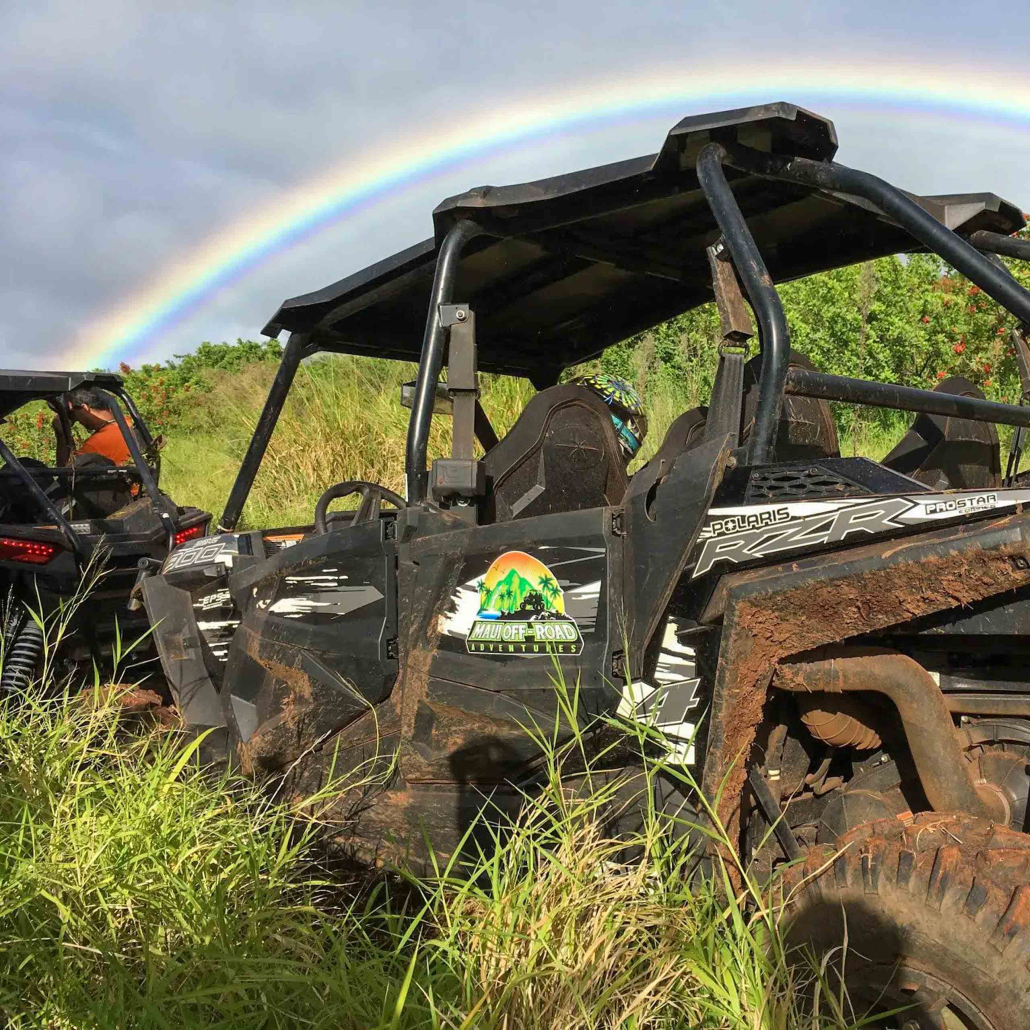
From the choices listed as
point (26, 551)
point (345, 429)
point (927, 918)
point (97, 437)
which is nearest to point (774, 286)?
point (927, 918)

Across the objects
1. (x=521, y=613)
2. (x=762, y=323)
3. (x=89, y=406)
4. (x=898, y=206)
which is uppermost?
(x=898, y=206)

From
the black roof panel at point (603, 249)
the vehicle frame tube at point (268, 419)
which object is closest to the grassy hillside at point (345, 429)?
the black roof panel at point (603, 249)

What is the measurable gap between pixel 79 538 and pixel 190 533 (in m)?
0.78

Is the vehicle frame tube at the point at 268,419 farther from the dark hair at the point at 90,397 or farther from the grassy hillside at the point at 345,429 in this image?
the grassy hillside at the point at 345,429

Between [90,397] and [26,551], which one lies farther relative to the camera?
[90,397]

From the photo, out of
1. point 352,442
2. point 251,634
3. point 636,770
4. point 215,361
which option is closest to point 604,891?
point 636,770

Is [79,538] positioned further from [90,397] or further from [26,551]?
[90,397]

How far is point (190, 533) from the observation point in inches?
291

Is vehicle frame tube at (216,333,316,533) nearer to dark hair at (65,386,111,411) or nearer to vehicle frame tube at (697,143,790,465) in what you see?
vehicle frame tube at (697,143,790,465)

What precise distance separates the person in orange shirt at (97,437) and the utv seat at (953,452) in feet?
22.6

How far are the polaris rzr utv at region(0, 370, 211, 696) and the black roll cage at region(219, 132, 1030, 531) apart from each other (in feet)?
10.2

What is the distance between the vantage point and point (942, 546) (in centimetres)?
195

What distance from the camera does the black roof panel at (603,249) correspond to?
2.74m

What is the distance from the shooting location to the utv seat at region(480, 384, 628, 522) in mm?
3588
